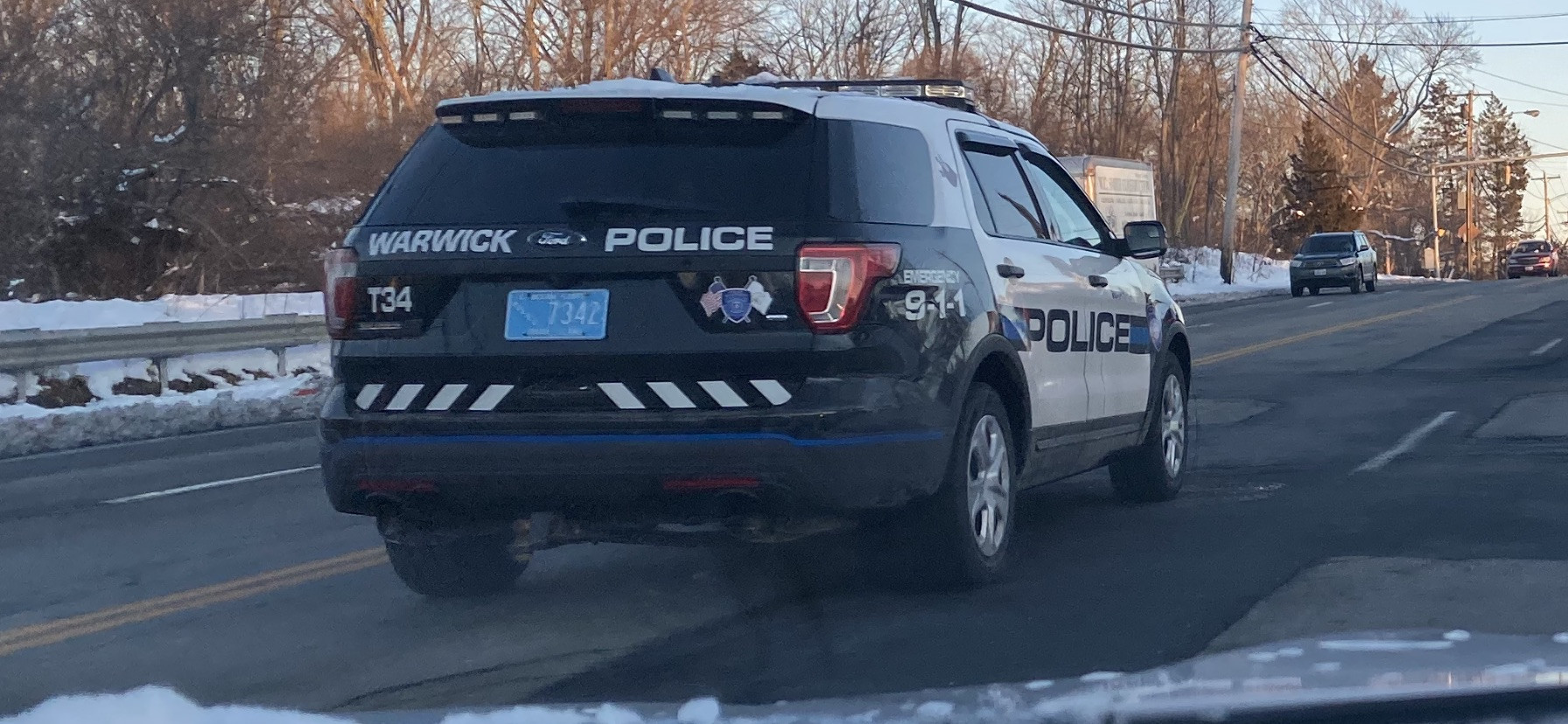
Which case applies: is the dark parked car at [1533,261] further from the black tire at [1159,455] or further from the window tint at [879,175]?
the window tint at [879,175]

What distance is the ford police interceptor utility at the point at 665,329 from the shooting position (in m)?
5.30

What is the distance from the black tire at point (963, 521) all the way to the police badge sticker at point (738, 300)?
35.4 inches

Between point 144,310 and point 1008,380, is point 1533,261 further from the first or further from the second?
point 1008,380

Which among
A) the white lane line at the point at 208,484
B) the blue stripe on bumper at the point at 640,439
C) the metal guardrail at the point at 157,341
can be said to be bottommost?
the white lane line at the point at 208,484

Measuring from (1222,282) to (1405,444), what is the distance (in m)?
38.9

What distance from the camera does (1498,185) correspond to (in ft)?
440

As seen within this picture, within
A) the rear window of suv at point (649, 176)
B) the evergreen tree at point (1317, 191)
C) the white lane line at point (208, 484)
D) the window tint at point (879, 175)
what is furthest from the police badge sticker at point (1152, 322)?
the evergreen tree at point (1317, 191)

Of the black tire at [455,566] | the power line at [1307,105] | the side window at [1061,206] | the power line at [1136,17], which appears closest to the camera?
the black tire at [455,566]

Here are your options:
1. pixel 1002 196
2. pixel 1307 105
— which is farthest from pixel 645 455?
pixel 1307 105

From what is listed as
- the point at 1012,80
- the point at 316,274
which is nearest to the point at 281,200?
the point at 316,274

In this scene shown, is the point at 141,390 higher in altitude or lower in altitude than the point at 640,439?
lower

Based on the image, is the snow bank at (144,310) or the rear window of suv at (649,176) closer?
the rear window of suv at (649,176)

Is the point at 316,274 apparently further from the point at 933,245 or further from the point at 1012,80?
the point at 1012,80

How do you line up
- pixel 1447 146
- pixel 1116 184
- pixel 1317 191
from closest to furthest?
pixel 1116 184 < pixel 1317 191 < pixel 1447 146
